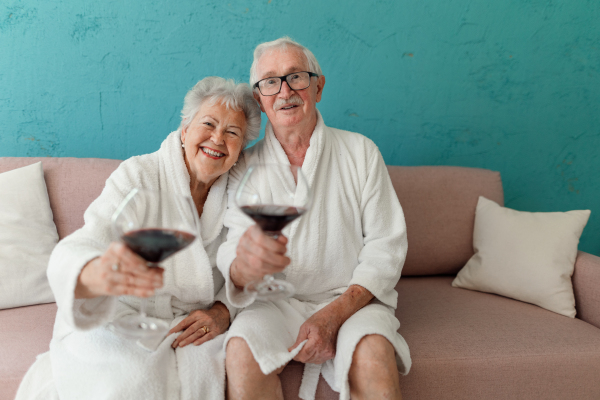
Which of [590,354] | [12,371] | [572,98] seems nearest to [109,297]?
[12,371]

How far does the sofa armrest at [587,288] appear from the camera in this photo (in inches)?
64.9

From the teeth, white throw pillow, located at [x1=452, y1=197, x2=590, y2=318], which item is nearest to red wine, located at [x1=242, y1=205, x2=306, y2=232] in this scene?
the teeth

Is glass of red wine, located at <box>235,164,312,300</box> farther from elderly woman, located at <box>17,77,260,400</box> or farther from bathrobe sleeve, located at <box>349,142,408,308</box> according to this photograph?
bathrobe sleeve, located at <box>349,142,408,308</box>

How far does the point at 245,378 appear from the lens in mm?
1121

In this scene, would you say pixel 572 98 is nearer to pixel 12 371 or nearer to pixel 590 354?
pixel 590 354

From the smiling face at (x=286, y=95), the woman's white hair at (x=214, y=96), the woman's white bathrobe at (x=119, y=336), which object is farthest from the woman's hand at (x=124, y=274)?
the smiling face at (x=286, y=95)

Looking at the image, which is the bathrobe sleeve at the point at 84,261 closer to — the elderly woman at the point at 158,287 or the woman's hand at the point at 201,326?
the elderly woman at the point at 158,287

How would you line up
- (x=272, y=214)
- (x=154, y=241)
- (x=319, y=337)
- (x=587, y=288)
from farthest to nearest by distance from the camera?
(x=587, y=288) → (x=319, y=337) → (x=272, y=214) → (x=154, y=241)

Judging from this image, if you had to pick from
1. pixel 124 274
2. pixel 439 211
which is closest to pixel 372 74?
pixel 439 211

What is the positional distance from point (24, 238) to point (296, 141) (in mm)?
1061

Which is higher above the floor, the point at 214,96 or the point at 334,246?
the point at 214,96

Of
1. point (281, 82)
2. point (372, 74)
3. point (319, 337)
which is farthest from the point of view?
point (372, 74)

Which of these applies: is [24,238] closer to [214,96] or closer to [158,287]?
[214,96]

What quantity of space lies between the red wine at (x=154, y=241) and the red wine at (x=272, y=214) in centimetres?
15
